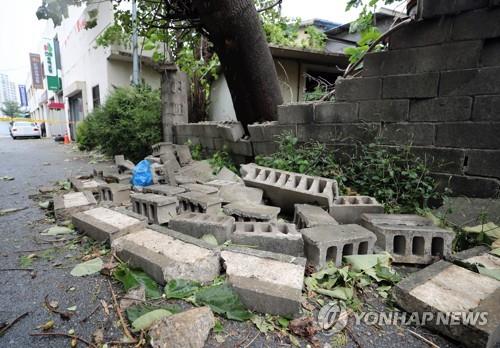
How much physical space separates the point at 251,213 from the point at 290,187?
1.99 feet

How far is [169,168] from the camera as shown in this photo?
3867mm

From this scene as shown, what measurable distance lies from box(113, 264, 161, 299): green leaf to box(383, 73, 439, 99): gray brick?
2610 mm

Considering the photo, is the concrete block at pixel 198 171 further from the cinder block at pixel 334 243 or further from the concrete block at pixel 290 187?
the cinder block at pixel 334 243

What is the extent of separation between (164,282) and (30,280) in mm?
922

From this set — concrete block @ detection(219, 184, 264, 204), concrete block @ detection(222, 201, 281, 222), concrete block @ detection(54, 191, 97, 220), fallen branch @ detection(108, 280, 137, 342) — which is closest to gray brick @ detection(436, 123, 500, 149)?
concrete block @ detection(222, 201, 281, 222)

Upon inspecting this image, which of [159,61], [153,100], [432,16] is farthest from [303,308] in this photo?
[153,100]

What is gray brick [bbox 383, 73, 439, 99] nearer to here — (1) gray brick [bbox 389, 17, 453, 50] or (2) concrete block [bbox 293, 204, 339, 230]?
(1) gray brick [bbox 389, 17, 453, 50]

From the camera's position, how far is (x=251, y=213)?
2.27m

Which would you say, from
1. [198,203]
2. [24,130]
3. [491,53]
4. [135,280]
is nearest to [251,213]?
[198,203]

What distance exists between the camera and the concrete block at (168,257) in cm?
157

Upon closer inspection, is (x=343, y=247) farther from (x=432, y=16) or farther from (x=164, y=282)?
(x=432, y=16)

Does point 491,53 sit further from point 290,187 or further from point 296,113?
point 290,187

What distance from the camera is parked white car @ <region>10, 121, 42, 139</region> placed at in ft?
65.5

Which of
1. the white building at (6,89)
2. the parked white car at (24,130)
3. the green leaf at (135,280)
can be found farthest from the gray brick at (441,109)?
the white building at (6,89)
